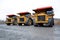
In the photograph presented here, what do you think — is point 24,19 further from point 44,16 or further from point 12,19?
point 44,16

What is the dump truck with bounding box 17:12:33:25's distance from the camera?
96.9ft

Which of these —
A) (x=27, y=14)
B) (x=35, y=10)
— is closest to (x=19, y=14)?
(x=27, y=14)

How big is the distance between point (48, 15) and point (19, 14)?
39.5ft

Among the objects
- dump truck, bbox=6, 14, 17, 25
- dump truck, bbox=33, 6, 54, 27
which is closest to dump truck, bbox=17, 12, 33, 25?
dump truck, bbox=6, 14, 17, 25

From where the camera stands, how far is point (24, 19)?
3017cm

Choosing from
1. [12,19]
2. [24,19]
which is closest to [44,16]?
[24,19]

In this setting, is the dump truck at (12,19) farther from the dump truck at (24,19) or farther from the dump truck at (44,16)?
the dump truck at (44,16)

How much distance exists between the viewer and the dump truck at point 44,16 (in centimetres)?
2123

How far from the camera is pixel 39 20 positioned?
2200 centimetres

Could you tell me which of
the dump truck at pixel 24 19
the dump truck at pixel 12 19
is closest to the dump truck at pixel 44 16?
the dump truck at pixel 24 19

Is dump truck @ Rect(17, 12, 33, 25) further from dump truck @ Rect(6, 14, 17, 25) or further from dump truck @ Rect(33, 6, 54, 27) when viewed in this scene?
dump truck @ Rect(33, 6, 54, 27)

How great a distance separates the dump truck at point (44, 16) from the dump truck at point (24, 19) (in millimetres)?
6432

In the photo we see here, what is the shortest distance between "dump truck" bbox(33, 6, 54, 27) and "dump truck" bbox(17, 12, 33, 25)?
6432 millimetres

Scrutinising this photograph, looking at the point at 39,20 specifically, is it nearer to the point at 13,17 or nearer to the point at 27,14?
the point at 27,14
